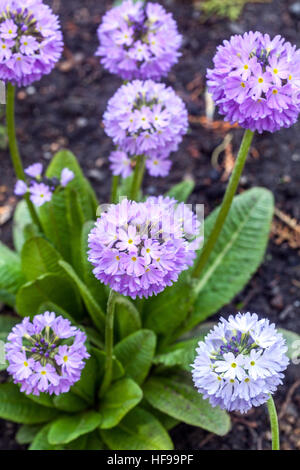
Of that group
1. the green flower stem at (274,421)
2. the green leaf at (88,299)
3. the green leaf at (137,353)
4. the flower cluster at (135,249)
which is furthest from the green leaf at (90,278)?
the green flower stem at (274,421)

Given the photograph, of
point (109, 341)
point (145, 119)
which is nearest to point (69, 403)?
point (109, 341)

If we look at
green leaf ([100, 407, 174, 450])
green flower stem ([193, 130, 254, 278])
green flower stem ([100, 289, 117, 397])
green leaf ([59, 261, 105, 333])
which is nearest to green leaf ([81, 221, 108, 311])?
green leaf ([59, 261, 105, 333])

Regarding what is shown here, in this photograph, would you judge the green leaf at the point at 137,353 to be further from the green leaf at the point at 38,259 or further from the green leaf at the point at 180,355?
the green leaf at the point at 38,259

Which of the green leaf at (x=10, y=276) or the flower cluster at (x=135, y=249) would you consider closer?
the flower cluster at (x=135, y=249)

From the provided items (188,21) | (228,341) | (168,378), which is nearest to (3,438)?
(168,378)

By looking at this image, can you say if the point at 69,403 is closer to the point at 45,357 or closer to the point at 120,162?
the point at 45,357
